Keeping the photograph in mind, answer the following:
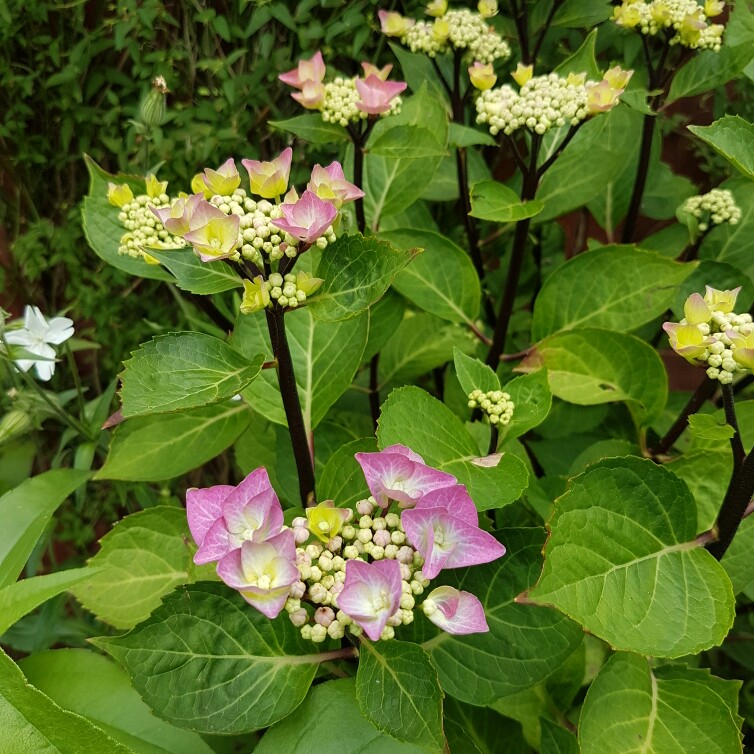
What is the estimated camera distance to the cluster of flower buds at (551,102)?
1.87 ft

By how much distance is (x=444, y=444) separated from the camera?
506mm

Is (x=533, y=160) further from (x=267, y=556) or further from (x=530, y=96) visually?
Answer: (x=267, y=556)

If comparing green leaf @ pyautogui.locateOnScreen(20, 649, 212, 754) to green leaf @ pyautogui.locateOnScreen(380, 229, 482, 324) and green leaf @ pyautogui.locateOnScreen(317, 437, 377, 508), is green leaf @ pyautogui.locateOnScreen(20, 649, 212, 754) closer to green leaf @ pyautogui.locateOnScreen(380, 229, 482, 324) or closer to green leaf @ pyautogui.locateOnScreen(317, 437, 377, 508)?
green leaf @ pyautogui.locateOnScreen(317, 437, 377, 508)

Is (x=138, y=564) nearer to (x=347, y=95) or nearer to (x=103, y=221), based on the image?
(x=103, y=221)

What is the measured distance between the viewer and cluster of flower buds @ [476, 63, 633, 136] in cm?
57

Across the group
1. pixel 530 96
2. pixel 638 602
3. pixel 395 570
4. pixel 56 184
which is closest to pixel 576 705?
pixel 638 602

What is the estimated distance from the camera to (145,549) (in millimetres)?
655

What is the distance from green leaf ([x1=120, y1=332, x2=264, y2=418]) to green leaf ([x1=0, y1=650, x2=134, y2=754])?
0.17 meters

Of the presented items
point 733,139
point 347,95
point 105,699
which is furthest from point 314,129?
point 105,699

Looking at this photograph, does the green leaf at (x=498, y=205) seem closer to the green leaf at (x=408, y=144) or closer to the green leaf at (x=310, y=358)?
the green leaf at (x=408, y=144)

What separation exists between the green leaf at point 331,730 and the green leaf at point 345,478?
142 mm

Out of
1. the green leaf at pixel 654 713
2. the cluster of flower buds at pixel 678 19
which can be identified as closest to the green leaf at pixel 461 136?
the cluster of flower buds at pixel 678 19

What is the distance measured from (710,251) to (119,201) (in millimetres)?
697

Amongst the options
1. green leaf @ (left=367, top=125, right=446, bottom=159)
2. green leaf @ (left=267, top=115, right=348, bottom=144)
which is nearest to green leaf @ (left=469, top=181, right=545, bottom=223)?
green leaf @ (left=367, top=125, right=446, bottom=159)
